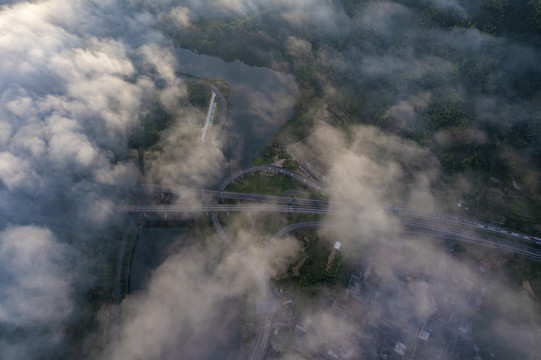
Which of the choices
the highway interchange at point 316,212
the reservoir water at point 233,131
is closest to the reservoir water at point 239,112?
the reservoir water at point 233,131

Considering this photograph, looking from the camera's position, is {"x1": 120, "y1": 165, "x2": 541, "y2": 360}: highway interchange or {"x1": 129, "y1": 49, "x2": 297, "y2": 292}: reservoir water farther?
{"x1": 129, "y1": 49, "x2": 297, "y2": 292}: reservoir water

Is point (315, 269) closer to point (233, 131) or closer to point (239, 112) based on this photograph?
point (233, 131)

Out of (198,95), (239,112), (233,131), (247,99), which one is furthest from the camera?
(247,99)

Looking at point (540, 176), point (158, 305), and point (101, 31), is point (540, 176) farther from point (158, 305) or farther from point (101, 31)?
point (101, 31)

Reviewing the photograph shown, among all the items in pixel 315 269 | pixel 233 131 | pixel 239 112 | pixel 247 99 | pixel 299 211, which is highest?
pixel 247 99

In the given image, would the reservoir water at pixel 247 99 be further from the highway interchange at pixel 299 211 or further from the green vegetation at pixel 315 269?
the green vegetation at pixel 315 269

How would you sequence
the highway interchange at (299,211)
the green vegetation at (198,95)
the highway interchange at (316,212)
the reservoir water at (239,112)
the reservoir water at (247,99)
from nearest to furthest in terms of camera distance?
the highway interchange at (299,211), the highway interchange at (316,212), the reservoir water at (239,112), the reservoir water at (247,99), the green vegetation at (198,95)

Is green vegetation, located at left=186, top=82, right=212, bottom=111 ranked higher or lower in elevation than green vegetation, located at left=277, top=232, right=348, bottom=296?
higher

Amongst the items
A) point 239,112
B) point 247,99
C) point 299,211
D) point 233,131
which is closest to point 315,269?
point 299,211

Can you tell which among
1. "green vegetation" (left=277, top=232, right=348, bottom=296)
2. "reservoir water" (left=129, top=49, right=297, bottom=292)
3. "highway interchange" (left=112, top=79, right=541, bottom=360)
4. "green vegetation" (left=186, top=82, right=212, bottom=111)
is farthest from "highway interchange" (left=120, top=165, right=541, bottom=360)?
"green vegetation" (left=186, top=82, right=212, bottom=111)

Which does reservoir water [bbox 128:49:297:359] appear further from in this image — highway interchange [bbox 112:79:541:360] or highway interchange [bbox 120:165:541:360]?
highway interchange [bbox 120:165:541:360]

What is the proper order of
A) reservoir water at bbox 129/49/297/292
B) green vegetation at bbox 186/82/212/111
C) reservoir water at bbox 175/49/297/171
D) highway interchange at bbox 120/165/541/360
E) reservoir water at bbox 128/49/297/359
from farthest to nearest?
green vegetation at bbox 186/82/212/111
reservoir water at bbox 175/49/297/171
reservoir water at bbox 129/49/297/292
highway interchange at bbox 120/165/541/360
reservoir water at bbox 128/49/297/359

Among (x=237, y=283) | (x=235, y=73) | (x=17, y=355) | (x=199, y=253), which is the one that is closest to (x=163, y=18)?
(x=235, y=73)
